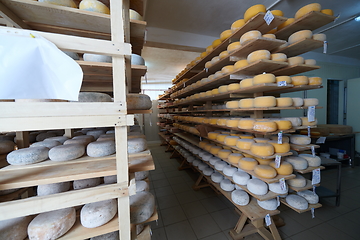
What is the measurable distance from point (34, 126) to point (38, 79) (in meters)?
0.20

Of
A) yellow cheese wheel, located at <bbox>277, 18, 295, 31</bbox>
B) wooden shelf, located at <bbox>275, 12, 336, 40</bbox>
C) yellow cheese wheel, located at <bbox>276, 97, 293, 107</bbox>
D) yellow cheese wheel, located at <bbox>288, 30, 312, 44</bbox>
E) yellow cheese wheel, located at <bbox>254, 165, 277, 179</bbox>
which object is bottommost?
yellow cheese wheel, located at <bbox>254, 165, 277, 179</bbox>

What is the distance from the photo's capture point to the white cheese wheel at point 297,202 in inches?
59.0

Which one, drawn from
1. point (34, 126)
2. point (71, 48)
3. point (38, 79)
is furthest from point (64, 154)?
point (71, 48)

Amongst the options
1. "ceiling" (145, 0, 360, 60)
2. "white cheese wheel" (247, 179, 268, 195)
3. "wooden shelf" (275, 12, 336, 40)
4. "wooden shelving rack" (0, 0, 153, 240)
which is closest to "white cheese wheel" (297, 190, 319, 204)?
"white cheese wheel" (247, 179, 268, 195)

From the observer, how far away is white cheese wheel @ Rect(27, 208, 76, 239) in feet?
2.40

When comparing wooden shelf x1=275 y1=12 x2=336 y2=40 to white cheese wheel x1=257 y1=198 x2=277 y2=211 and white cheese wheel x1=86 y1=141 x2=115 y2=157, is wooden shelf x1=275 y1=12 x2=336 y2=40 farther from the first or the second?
white cheese wheel x1=86 y1=141 x2=115 y2=157

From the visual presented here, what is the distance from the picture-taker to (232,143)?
74.0 inches

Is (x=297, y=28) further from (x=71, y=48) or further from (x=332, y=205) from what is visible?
(x=332, y=205)

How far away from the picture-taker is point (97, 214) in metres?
0.82

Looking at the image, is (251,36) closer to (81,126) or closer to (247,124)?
(247,124)

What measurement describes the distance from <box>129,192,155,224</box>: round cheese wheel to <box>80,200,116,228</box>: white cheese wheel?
18cm

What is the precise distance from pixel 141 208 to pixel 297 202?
168cm

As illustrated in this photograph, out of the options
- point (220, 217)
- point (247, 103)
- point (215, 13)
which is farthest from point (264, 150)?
point (215, 13)

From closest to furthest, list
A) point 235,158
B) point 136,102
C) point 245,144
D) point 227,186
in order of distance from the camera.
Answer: point 136,102, point 245,144, point 235,158, point 227,186
